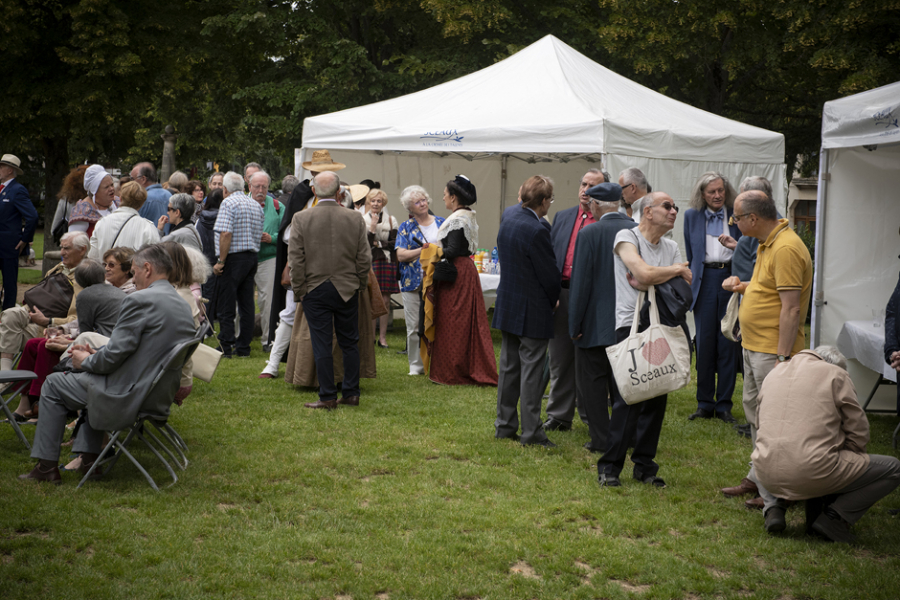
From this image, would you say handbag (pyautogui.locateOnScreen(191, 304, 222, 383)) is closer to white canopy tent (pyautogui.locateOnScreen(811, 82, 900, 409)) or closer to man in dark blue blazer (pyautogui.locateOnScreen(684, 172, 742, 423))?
man in dark blue blazer (pyautogui.locateOnScreen(684, 172, 742, 423))

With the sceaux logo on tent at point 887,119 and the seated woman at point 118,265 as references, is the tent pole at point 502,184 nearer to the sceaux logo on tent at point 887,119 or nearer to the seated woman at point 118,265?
the sceaux logo on tent at point 887,119

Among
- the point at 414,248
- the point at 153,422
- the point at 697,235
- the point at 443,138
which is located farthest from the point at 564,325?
the point at 443,138

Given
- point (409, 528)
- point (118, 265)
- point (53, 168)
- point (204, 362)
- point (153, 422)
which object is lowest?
point (409, 528)

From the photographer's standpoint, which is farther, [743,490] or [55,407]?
[743,490]

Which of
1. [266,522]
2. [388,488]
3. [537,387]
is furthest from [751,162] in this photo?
[266,522]

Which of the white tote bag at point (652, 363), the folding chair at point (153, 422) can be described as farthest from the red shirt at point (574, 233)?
the folding chair at point (153, 422)

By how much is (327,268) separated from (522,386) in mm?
1945

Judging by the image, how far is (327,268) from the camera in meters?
6.78

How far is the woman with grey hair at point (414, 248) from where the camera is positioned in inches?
328

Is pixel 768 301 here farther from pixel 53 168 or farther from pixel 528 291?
pixel 53 168

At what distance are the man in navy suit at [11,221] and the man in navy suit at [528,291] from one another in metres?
7.09

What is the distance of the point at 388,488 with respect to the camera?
4984mm

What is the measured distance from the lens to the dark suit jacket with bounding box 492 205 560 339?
18.5ft

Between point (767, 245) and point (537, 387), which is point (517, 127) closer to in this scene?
point (537, 387)
